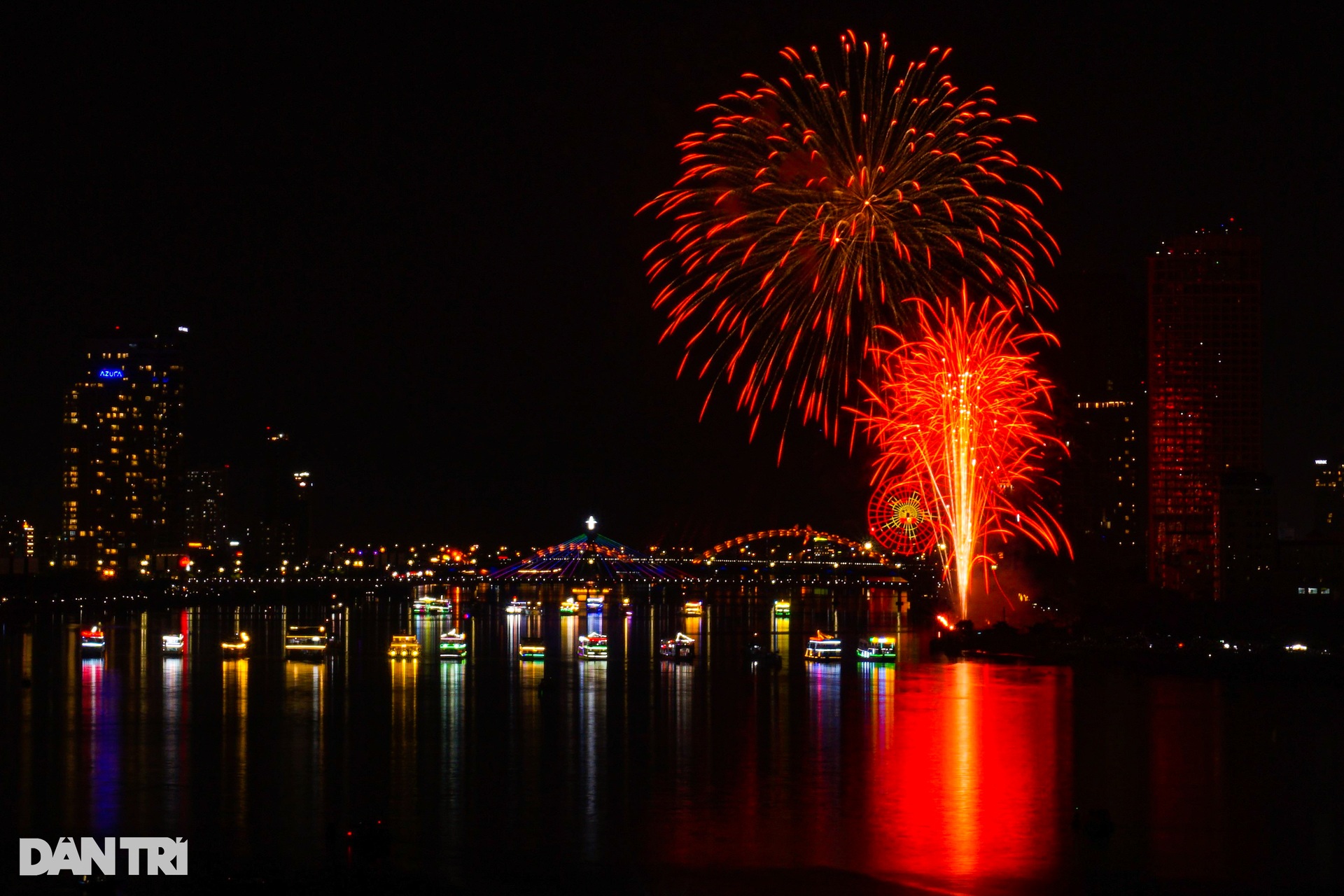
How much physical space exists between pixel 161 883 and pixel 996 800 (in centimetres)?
1252

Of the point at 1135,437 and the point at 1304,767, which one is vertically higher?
the point at 1135,437

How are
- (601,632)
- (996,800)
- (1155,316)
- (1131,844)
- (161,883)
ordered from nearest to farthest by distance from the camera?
(161,883) < (1131,844) < (996,800) < (601,632) < (1155,316)

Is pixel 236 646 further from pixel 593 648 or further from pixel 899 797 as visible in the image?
pixel 899 797

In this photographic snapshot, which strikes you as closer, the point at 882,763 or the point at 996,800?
the point at 996,800

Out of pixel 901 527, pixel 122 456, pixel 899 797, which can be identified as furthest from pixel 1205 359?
pixel 122 456

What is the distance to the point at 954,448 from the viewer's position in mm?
43812

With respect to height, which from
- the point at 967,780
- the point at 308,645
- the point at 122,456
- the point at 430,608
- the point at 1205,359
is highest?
the point at 1205,359

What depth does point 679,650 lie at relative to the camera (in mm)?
52719

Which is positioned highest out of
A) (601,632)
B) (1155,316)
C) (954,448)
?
(1155,316)

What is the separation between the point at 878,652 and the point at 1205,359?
70270 millimetres

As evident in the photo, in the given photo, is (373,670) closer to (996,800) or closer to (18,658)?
(18,658)

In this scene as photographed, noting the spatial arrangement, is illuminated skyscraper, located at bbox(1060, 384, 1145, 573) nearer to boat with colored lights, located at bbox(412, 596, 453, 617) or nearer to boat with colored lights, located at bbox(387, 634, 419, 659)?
boat with colored lights, located at bbox(412, 596, 453, 617)

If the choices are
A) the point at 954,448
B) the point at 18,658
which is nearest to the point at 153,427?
the point at 18,658

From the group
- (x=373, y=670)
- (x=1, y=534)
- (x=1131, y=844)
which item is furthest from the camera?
(x=1, y=534)
